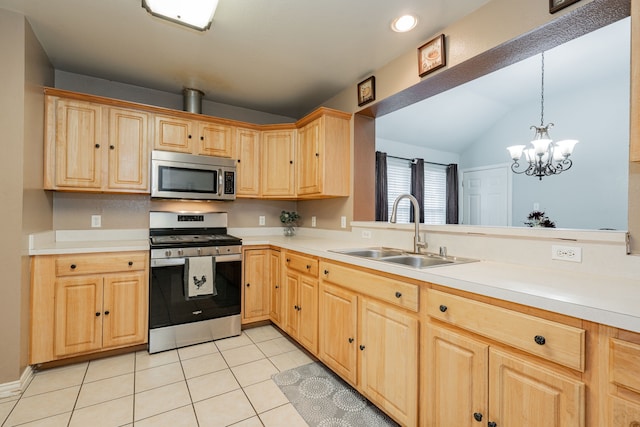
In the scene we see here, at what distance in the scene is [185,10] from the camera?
1.81 metres

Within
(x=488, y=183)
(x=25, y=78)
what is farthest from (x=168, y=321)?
(x=488, y=183)

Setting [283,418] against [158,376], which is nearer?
[283,418]

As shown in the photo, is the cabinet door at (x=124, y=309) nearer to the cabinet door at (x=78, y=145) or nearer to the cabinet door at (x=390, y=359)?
the cabinet door at (x=78, y=145)

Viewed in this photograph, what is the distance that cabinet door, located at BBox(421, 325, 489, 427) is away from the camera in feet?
3.95

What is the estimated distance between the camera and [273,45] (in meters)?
2.34

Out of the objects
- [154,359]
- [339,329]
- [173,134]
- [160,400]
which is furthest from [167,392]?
[173,134]

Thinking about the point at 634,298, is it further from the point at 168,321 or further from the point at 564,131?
→ the point at 564,131

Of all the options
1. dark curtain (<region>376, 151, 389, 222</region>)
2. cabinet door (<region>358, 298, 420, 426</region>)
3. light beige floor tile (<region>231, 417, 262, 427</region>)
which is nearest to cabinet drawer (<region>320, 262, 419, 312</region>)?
cabinet door (<region>358, 298, 420, 426</region>)

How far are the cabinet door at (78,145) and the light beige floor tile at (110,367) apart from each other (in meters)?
1.46

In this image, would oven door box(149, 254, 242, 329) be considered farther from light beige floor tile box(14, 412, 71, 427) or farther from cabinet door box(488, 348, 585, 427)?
cabinet door box(488, 348, 585, 427)

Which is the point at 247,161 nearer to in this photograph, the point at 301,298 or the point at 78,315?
the point at 301,298

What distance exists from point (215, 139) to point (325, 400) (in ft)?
8.65

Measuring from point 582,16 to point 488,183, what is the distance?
14.2ft

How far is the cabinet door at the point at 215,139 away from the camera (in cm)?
311
